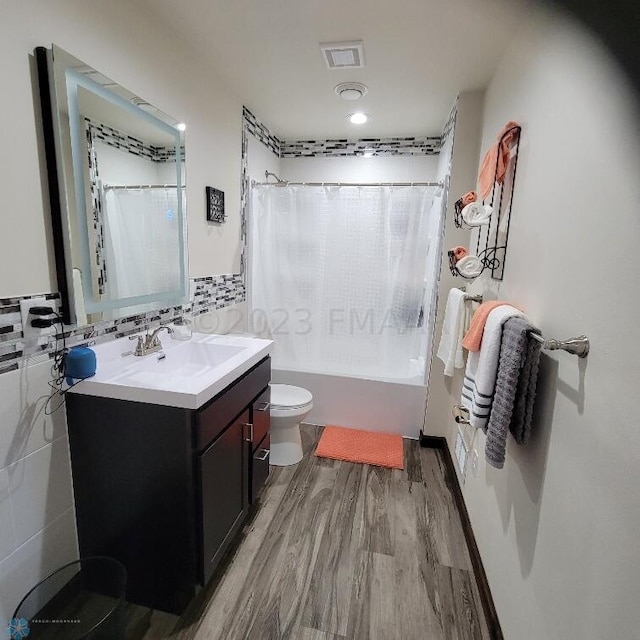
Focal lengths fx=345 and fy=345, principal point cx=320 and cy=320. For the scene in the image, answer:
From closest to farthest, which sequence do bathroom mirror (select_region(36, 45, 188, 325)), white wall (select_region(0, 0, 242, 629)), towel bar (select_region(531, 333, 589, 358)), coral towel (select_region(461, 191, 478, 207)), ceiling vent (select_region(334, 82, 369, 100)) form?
towel bar (select_region(531, 333, 589, 358)), white wall (select_region(0, 0, 242, 629)), bathroom mirror (select_region(36, 45, 188, 325)), coral towel (select_region(461, 191, 478, 207)), ceiling vent (select_region(334, 82, 369, 100))

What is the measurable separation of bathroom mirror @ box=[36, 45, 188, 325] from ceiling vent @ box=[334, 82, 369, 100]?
104 cm

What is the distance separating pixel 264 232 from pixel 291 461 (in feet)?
5.48

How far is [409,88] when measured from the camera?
83.1 inches

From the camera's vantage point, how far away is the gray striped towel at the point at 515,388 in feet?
3.44

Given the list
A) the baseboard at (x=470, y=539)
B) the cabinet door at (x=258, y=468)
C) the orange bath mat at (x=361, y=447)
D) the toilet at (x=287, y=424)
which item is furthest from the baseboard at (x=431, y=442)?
the cabinet door at (x=258, y=468)

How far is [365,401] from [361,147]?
2.21 m

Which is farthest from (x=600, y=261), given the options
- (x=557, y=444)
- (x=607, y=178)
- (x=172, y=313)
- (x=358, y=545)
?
(x=172, y=313)

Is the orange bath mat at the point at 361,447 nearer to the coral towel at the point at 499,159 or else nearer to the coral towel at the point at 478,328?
the coral towel at the point at 478,328

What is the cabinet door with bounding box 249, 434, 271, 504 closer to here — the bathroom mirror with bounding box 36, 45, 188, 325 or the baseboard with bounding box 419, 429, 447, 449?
the bathroom mirror with bounding box 36, 45, 188, 325

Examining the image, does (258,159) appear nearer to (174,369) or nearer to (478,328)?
(174,369)

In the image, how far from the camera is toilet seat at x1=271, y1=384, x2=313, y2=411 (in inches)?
85.9

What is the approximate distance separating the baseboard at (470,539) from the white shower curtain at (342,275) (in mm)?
537

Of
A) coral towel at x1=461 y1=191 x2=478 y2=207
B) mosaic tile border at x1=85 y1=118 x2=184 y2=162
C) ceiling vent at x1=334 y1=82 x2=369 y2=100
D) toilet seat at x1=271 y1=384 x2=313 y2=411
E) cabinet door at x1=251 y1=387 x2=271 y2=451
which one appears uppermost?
ceiling vent at x1=334 y1=82 x2=369 y2=100

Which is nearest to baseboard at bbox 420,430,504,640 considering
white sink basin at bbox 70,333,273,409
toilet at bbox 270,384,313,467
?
→ toilet at bbox 270,384,313,467
